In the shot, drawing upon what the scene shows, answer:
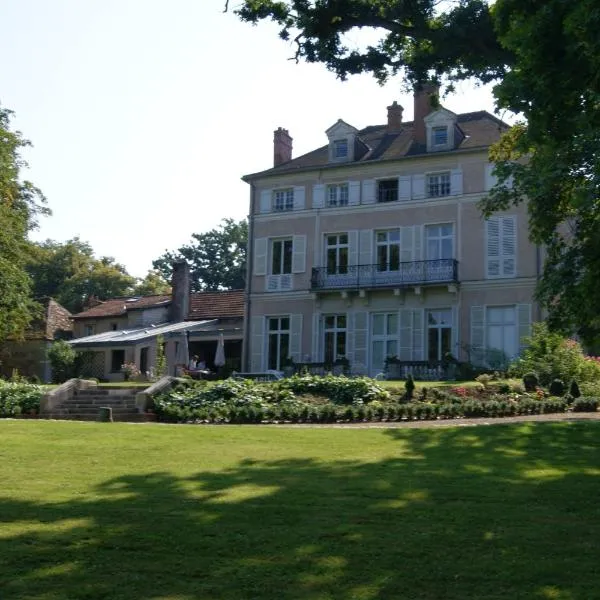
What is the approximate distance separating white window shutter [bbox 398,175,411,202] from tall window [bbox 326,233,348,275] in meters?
2.93

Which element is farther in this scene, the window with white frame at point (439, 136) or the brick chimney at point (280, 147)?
the brick chimney at point (280, 147)

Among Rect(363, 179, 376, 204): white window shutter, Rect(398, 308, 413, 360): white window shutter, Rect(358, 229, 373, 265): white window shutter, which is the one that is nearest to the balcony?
Rect(358, 229, 373, 265): white window shutter

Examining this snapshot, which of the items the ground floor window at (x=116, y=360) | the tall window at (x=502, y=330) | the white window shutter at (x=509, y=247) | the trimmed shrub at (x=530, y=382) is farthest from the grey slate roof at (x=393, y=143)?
the trimmed shrub at (x=530, y=382)

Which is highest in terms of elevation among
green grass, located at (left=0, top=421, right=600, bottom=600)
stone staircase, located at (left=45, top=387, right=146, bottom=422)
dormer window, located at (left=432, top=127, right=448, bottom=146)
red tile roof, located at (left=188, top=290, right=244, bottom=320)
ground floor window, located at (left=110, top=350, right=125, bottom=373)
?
dormer window, located at (left=432, top=127, right=448, bottom=146)

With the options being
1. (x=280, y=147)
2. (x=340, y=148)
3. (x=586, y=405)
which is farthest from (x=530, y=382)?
(x=280, y=147)

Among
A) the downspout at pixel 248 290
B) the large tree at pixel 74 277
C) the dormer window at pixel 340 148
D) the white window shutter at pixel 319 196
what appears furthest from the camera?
the large tree at pixel 74 277

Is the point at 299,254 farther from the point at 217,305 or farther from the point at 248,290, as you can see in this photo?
the point at 217,305

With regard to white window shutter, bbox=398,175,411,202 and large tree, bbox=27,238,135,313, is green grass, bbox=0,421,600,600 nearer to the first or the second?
white window shutter, bbox=398,175,411,202

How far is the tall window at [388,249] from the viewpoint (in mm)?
35844

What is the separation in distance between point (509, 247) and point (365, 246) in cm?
616

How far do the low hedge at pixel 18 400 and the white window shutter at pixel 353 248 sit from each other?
17.3 meters

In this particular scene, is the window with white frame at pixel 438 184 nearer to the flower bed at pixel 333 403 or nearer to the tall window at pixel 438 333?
the tall window at pixel 438 333

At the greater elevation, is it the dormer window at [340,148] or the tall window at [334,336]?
the dormer window at [340,148]

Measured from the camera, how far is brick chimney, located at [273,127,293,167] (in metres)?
40.0
